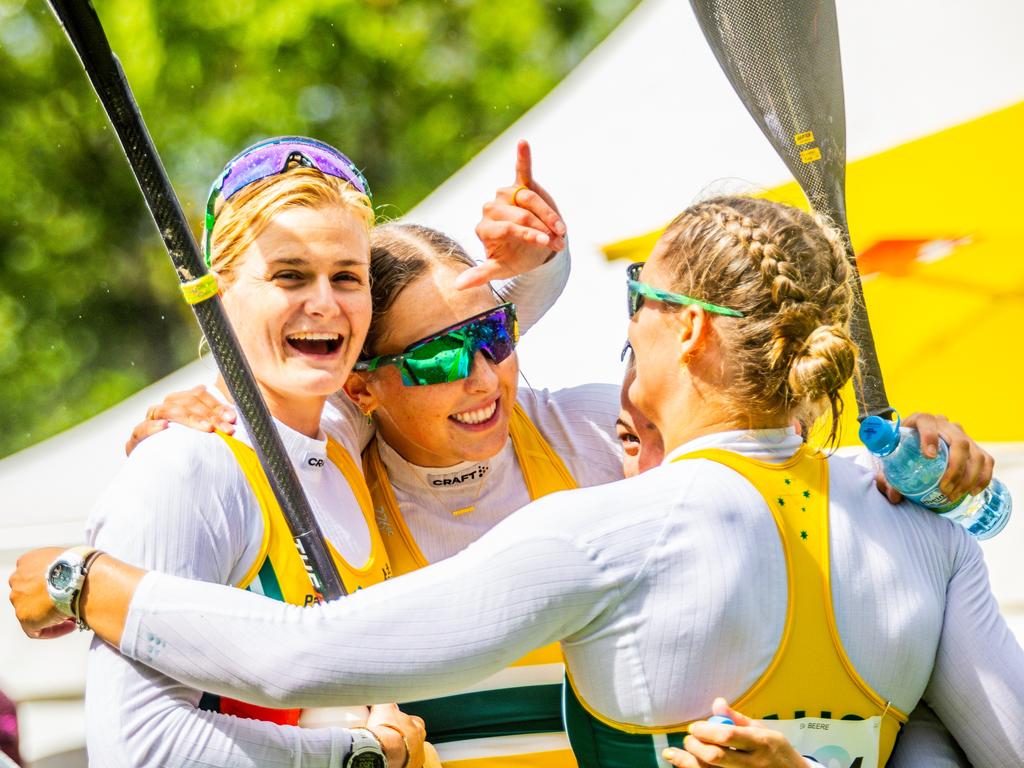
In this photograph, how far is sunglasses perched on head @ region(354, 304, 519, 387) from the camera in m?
2.36

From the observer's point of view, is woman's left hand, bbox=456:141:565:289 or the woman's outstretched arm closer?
the woman's outstretched arm

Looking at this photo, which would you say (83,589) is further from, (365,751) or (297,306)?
(297,306)

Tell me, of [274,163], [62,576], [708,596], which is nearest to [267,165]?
[274,163]

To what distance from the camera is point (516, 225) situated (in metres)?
2.35

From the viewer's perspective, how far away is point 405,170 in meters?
13.2

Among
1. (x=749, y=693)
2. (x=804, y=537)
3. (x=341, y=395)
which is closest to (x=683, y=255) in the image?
(x=804, y=537)

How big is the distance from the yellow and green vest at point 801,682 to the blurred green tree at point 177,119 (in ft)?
36.3

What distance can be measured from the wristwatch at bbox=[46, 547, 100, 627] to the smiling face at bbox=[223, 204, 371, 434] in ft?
1.79

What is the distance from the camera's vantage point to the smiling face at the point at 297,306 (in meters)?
2.13

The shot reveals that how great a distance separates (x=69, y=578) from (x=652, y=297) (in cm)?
92

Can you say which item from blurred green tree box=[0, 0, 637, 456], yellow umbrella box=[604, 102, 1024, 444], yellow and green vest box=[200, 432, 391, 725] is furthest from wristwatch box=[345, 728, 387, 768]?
blurred green tree box=[0, 0, 637, 456]

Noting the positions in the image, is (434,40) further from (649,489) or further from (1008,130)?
(649,489)

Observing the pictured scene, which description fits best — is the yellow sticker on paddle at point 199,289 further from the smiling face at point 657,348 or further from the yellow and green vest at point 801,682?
the yellow and green vest at point 801,682

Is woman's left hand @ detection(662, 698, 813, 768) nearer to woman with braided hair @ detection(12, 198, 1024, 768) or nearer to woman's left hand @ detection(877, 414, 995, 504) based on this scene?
woman with braided hair @ detection(12, 198, 1024, 768)
